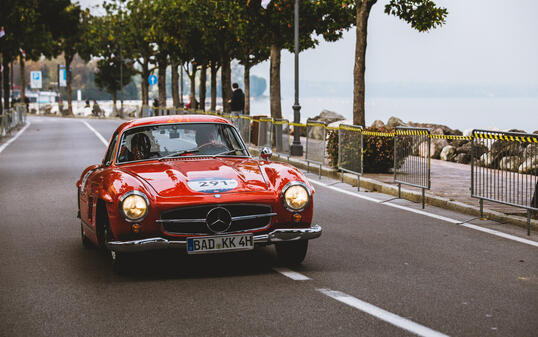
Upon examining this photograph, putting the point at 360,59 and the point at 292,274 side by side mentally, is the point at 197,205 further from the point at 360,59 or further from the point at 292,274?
the point at 360,59

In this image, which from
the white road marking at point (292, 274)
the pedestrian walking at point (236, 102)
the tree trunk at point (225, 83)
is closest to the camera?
the white road marking at point (292, 274)

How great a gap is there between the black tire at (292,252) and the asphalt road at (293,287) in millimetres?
142

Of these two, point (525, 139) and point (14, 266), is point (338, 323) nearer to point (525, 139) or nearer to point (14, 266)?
point (14, 266)

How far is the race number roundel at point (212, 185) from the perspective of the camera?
704cm

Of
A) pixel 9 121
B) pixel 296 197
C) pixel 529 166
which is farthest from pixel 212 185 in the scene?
pixel 9 121

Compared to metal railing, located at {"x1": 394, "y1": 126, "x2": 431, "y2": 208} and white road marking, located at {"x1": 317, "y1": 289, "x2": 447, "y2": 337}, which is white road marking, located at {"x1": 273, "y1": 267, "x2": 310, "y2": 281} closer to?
white road marking, located at {"x1": 317, "y1": 289, "x2": 447, "y2": 337}

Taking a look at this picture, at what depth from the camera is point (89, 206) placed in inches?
321

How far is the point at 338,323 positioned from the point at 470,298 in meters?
1.37

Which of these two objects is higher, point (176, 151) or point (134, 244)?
point (176, 151)

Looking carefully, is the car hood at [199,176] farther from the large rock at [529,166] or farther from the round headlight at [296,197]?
the large rock at [529,166]

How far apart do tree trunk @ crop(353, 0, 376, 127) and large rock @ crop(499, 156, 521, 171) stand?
442 inches

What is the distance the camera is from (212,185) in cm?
711

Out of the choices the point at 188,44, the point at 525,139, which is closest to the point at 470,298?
the point at 525,139

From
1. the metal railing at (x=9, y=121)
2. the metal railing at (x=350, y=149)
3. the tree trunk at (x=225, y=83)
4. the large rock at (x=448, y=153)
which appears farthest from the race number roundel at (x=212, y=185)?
the tree trunk at (x=225, y=83)
